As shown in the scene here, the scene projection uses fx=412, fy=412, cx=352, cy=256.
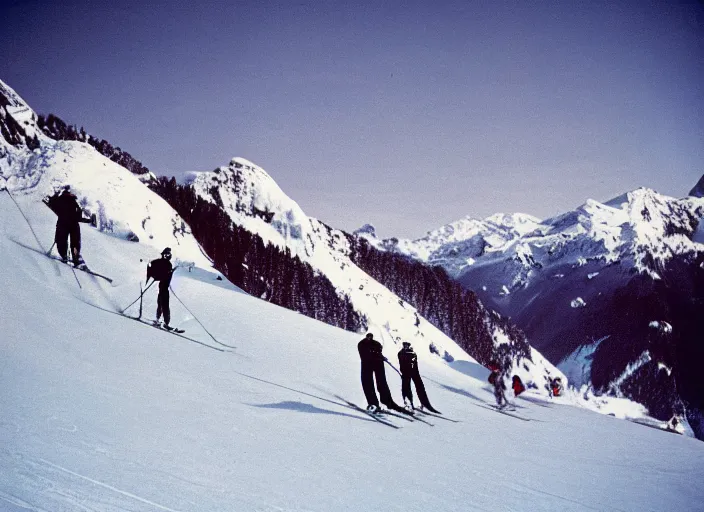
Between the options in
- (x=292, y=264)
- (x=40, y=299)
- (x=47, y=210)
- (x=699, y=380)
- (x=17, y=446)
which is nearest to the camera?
(x=17, y=446)

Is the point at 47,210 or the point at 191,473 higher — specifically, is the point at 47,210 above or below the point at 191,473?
above

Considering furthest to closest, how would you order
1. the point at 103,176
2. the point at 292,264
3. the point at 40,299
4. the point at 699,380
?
the point at 699,380
the point at 292,264
the point at 103,176
the point at 40,299

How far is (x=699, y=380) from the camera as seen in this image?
182500 mm

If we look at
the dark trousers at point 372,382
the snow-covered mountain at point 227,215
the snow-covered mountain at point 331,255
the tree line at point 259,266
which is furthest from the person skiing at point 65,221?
the tree line at point 259,266

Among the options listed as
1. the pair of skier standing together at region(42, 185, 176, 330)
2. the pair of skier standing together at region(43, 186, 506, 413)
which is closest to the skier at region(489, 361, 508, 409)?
the pair of skier standing together at region(43, 186, 506, 413)

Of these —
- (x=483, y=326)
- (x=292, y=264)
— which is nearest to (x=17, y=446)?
(x=292, y=264)

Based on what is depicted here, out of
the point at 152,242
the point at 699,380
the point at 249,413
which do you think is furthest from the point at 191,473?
the point at 699,380

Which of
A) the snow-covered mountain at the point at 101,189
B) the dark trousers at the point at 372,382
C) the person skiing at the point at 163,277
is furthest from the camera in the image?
the snow-covered mountain at the point at 101,189

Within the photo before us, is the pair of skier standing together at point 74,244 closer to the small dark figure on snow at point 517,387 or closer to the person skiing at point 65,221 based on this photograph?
the person skiing at point 65,221

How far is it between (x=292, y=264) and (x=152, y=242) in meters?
52.3

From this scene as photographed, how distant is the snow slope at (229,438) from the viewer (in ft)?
12.3

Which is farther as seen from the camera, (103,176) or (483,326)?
(483,326)

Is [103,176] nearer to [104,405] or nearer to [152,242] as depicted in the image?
[152,242]

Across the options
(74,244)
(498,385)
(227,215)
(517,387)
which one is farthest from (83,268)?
(227,215)
